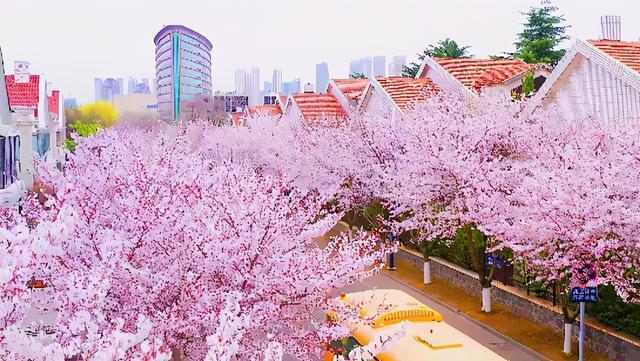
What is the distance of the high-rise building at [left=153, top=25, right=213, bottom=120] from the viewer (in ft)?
581

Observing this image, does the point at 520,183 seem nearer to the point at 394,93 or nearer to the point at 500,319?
the point at 500,319

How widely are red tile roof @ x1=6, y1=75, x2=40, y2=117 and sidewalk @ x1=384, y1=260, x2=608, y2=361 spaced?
30.5 m

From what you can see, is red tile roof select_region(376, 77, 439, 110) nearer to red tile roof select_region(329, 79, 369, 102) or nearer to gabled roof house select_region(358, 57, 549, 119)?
gabled roof house select_region(358, 57, 549, 119)

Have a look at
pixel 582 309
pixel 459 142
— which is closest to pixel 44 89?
pixel 459 142

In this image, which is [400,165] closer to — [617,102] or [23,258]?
[617,102]

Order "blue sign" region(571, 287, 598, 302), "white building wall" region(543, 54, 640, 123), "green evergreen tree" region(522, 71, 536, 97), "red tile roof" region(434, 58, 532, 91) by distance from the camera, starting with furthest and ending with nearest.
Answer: "red tile roof" region(434, 58, 532, 91), "green evergreen tree" region(522, 71, 536, 97), "white building wall" region(543, 54, 640, 123), "blue sign" region(571, 287, 598, 302)

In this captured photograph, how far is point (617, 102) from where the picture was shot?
78.6 ft

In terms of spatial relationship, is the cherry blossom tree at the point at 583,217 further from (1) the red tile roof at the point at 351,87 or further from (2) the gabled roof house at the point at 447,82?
(1) the red tile roof at the point at 351,87

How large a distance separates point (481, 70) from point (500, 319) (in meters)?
20.3

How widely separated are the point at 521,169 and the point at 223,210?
1255cm

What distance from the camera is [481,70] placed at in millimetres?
38781

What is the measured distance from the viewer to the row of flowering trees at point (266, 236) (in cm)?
875

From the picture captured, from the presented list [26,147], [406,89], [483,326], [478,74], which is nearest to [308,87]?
[406,89]

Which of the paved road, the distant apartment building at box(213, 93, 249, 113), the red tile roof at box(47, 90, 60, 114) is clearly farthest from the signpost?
the distant apartment building at box(213, 93, 249, 113)
